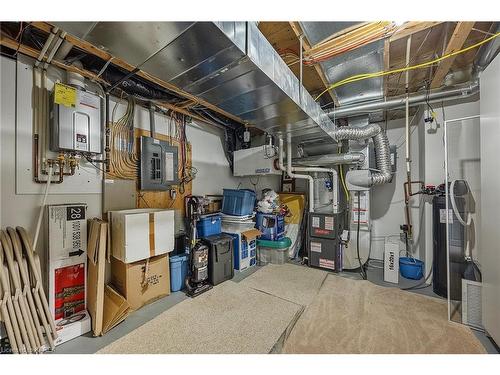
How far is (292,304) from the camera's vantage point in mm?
2277

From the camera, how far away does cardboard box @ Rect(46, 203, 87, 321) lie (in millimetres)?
1830

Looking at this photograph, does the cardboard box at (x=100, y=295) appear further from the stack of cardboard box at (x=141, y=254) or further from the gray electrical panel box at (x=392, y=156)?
the gray electrical panel box at (x=392, y=156)

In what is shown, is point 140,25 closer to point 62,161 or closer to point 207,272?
point 62,161

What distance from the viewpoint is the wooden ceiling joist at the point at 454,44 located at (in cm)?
159

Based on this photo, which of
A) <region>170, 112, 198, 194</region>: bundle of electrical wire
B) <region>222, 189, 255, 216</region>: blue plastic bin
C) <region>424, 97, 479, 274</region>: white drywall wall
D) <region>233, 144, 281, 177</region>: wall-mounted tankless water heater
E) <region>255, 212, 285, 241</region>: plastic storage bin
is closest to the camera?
<region>424, 97, 479, 274</region>: white drywall wall

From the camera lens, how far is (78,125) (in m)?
1.96

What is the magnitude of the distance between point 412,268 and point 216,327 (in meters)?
2.74

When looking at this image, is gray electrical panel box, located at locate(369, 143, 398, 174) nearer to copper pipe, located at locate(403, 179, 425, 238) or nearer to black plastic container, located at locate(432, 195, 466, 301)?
copper pipe, located at locate(403, 179, 425, 238)

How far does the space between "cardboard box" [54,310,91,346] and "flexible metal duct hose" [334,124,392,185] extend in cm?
358

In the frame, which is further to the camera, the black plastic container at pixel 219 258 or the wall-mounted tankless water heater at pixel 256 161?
the wall-mounted tankless water heater at pixel 256 161

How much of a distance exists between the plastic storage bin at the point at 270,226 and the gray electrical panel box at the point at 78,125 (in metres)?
2.58

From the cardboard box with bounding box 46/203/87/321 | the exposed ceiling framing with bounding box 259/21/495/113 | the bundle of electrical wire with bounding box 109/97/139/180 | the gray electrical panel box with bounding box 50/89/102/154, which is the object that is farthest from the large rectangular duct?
the cardboard box with bounding box 46/203/87/321

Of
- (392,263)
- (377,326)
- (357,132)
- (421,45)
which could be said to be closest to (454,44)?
(421,45)

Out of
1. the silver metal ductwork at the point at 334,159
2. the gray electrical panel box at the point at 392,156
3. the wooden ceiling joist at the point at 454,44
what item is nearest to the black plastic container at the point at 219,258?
the silver metal ductwork at the point at 334,159
